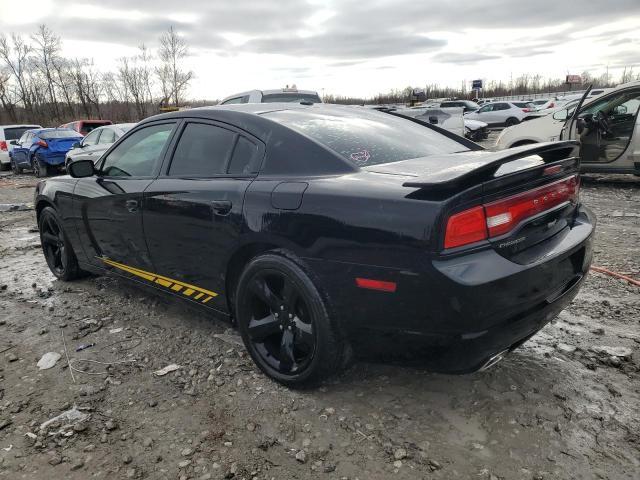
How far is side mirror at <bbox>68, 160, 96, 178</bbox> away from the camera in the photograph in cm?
389

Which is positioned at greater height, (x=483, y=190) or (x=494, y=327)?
(x=483, y=190)

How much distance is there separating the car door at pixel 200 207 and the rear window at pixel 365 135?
349mm

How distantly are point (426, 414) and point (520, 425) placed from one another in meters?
0.43

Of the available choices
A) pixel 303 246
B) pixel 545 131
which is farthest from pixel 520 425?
pixel 545 131

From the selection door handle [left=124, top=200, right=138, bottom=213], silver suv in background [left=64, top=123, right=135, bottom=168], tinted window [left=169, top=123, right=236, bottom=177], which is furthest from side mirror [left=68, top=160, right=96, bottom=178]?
silver suv in background [left=64, top=123, right=135, bottom=168]

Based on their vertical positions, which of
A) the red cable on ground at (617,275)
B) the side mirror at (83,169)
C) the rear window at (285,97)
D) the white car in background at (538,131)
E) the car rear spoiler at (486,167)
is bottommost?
the red cable on ground at (617,275)

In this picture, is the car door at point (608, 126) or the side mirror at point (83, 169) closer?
the side mirror at point (83, 169)

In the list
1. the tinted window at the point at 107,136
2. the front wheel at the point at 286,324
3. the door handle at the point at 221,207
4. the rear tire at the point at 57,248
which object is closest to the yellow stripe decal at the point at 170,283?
the front wheel at the point at 286,324

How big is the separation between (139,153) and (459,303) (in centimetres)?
272

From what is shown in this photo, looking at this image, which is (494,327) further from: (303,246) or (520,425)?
(303,246)

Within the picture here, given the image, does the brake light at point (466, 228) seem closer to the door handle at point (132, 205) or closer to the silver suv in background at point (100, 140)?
the door handle at point (132, 205)

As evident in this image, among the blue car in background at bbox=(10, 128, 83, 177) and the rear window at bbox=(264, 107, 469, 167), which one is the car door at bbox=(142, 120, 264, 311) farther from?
the blue car in background at bbox=(10, 128, 83, 177)

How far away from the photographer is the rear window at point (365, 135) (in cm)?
272

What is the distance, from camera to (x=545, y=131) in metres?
8.72
